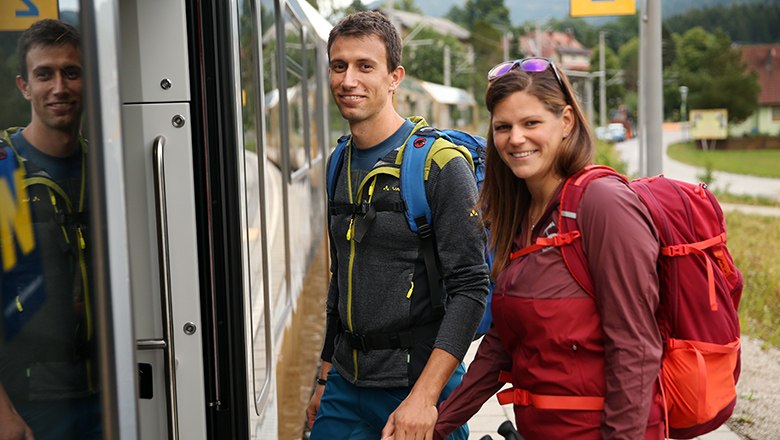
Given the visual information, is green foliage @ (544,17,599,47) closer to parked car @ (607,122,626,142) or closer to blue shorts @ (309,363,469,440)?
parked car @ (607,122,626,142)

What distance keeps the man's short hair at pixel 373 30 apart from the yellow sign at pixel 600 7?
261 inches

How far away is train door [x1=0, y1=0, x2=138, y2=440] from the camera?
5.34 ft

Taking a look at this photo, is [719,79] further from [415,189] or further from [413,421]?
[413,421]

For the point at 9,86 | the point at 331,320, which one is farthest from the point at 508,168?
the point at 9,86

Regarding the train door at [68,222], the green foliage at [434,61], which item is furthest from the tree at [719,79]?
the train door at [68,222]

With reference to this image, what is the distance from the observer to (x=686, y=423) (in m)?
2.25

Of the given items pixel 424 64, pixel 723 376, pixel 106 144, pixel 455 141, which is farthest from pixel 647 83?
pixel 424 64

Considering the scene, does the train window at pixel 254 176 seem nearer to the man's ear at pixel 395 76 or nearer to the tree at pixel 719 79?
the man's ear at pixel 395 76

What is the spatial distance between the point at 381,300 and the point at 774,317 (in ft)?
27.3

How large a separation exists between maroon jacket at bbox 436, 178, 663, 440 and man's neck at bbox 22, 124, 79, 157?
105 centimetres

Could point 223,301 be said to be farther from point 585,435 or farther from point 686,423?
point 686,423

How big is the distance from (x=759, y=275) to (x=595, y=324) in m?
10.4

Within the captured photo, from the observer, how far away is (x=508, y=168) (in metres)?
2.61

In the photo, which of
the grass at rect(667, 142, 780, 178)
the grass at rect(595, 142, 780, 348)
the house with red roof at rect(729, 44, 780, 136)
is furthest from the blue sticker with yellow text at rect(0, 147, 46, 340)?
the house with red roof at rect(729, 44, 780, 136)
